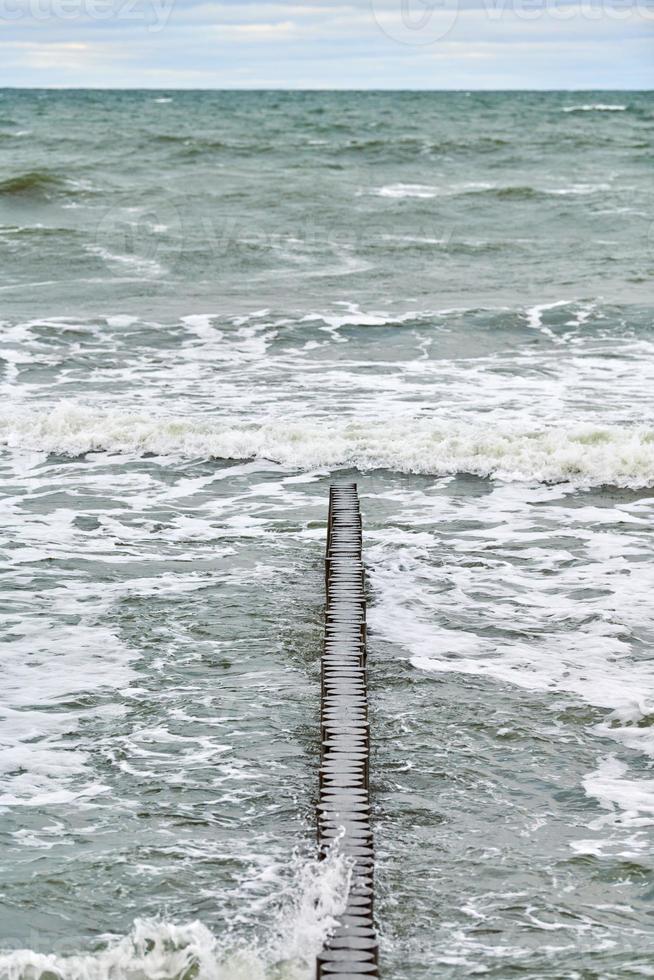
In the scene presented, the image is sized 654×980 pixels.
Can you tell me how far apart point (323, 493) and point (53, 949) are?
700 cm

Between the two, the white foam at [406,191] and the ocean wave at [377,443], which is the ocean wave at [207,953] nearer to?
the ocean wave at [377,443]

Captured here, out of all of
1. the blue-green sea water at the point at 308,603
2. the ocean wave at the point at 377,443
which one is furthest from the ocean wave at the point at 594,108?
the ocean wave at the point at 377,443

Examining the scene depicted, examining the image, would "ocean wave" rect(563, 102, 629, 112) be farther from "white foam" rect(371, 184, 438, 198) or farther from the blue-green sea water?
the blue-green sea water

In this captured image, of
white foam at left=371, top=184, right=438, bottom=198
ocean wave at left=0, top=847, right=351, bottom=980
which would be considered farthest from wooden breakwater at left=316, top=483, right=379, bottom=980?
white foam at left=371, top=184, right=438, bottom=198

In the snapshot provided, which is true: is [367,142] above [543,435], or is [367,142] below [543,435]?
above

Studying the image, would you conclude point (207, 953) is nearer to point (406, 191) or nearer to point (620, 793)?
point (620, 793)

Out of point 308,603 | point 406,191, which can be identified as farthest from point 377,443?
point 406,191

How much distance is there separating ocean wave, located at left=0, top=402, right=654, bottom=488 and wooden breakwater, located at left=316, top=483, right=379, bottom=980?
3.66 m

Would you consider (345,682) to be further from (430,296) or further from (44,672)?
(430,296)

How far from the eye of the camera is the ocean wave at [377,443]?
12.2m

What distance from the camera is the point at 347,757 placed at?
5.80 meters

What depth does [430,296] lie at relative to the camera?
21.0m

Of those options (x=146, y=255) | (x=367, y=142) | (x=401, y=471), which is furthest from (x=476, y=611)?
(x=367, y=142)

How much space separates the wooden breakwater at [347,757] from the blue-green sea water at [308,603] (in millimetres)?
161
